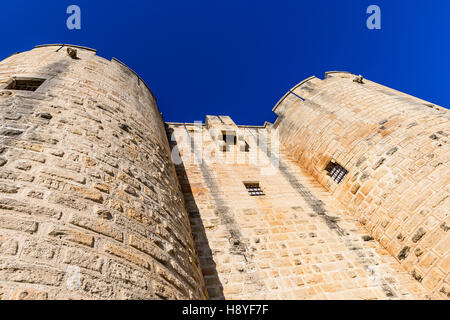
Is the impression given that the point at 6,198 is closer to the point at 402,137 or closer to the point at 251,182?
the point at 251,182

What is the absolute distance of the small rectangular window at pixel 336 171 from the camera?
25.5ft

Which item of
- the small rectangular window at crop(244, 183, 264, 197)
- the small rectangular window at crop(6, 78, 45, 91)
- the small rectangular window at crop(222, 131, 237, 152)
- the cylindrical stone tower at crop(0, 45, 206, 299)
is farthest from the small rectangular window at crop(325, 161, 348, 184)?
the small rectangular window at crop(6, 78, 45, 91)

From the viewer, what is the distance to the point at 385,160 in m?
6.64

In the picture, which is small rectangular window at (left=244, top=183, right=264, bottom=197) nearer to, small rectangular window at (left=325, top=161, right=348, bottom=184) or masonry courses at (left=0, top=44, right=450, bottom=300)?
masonry courses at (left=0, top=44, right=450, bottom=300)

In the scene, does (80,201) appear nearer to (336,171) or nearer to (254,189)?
(254,189)

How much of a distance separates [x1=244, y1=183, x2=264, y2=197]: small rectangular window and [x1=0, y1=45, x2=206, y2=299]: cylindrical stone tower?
3229 mm

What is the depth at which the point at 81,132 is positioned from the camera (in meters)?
3.57

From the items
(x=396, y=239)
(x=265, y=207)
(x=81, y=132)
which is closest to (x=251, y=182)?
(x=265, y=207)

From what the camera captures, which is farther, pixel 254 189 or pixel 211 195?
pixel 254 189

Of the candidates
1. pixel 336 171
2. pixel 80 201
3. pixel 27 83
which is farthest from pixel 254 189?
pixel 27 83

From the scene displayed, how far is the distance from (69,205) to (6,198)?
0.47 meters

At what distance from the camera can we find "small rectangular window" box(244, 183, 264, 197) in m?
7.52

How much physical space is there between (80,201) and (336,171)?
733 cm

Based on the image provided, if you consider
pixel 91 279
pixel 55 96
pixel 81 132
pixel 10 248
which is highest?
pixel 55 96
